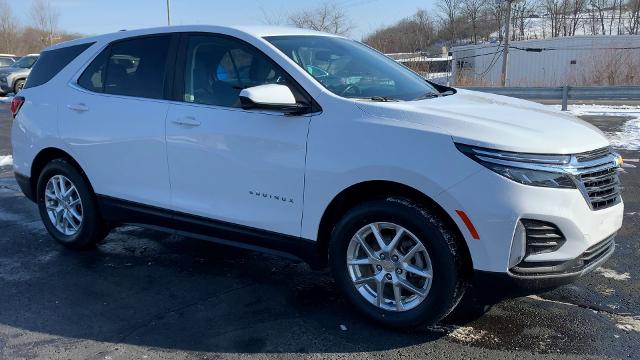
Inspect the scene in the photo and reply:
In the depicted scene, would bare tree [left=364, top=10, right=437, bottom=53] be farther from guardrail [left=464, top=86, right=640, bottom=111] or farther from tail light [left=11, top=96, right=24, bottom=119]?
tail light [left=11, top=96, right=24, bottom=119]

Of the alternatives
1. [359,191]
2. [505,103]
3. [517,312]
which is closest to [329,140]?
[359,191]

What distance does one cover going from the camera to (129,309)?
3.77 meters

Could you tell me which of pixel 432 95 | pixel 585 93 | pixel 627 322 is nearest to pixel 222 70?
pixel 432 95

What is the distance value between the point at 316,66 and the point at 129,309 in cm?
203

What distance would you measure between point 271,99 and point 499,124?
131 centimetres

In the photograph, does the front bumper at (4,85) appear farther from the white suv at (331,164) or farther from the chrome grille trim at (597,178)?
the chrome grille trim at (597,178)

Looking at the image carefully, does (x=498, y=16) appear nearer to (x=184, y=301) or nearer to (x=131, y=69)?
→ (x=131, y=69)

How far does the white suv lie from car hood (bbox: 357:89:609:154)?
0.05 ft

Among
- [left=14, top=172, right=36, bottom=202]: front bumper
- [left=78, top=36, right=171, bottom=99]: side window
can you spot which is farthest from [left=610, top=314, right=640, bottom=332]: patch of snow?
[left=14, top=172, right=36, bottom=202]: front bumper

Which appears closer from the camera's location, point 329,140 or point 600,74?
point 329,140

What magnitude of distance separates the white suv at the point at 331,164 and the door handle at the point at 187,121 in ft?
0.07

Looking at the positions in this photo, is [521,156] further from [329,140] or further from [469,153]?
[329,140]

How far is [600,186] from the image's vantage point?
10.3 feet

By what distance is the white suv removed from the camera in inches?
118
